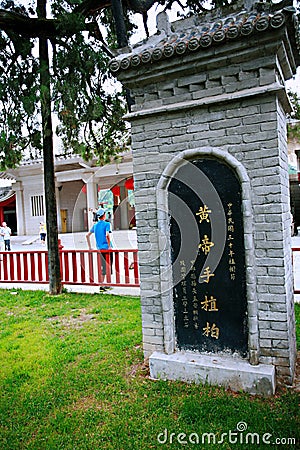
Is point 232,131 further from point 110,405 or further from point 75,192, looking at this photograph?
point 75,192

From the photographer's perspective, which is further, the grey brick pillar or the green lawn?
the grey brick pillar

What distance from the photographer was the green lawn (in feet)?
8.79

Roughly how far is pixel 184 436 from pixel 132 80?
3.21 metres

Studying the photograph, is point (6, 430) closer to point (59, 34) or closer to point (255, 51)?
point (255, 51)

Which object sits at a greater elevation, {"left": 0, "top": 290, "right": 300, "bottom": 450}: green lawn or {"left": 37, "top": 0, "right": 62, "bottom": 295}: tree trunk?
{"left": 37, "top": 0, "right": 62, "bottom": 295}: tree trunk
